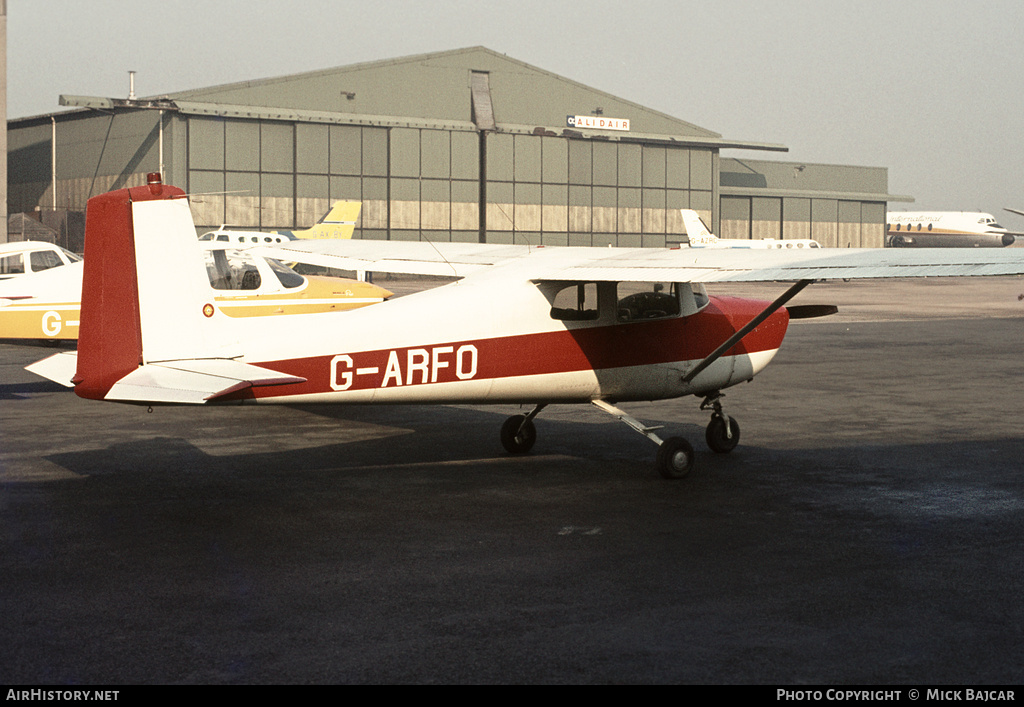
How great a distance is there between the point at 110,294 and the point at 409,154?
65.2 meters

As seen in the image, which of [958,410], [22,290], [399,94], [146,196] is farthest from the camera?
Result: [399,94]

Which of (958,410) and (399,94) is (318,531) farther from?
(399,94)

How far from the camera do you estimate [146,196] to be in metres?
9.21

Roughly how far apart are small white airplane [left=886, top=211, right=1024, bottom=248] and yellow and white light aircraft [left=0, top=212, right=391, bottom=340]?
101937 millimetres

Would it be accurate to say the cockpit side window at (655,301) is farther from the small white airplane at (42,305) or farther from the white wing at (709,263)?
the small white airplane at (42,305)

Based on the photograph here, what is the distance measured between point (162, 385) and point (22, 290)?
1005cm

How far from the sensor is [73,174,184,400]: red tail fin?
29.7 feet

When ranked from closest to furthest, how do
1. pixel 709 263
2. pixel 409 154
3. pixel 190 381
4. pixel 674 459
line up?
1. pixel 190 381
2. pixel 709 263
3. pixel 674 459
4. pixel 409 154

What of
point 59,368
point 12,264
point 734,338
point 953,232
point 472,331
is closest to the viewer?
point 59,368

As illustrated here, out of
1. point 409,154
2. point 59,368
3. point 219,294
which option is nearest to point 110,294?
point 59,368

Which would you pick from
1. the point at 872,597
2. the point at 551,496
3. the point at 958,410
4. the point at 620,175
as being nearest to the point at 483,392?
the point at 551,496

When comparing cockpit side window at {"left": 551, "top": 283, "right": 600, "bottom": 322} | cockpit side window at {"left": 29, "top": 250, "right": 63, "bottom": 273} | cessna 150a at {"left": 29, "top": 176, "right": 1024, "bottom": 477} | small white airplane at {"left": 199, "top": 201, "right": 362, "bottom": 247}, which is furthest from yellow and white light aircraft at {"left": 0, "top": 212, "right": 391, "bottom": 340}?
small white airplane at {"left": 199, "top": 201, "right": 362, "bottom": 247}

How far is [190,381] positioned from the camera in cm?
868

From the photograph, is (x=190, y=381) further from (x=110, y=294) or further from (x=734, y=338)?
(x=734, y=338)
